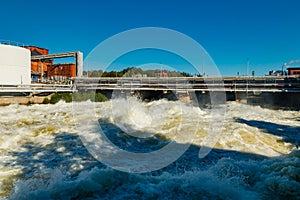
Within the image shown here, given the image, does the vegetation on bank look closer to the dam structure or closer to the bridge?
the dam structure

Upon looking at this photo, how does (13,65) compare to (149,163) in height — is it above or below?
above

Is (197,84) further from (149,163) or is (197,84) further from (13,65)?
(149,163)

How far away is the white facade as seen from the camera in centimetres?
3038

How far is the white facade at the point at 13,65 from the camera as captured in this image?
30375 mm

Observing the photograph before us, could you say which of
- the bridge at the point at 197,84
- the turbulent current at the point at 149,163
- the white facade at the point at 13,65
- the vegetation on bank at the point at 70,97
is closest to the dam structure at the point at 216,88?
the bridge at the point at 197,84

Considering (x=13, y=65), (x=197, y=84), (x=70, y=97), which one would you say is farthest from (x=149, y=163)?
(x=13, y=65)

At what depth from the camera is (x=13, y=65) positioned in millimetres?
31516

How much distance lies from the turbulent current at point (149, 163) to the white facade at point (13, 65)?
709 inches

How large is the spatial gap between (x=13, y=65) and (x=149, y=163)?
97.1 feet

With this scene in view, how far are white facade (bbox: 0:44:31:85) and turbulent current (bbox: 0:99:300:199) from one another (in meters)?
18.0

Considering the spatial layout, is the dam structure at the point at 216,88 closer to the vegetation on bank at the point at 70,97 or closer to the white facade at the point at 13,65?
the vegetation on bank at the point at 70,97

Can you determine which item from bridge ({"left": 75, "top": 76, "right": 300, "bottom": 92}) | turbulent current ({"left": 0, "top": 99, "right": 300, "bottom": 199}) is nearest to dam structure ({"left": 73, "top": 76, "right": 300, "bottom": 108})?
bridge ({"left": 75, "top": 76, "right": 300, "bottom": 92})

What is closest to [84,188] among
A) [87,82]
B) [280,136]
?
[280,136]

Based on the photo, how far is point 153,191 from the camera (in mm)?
5789
